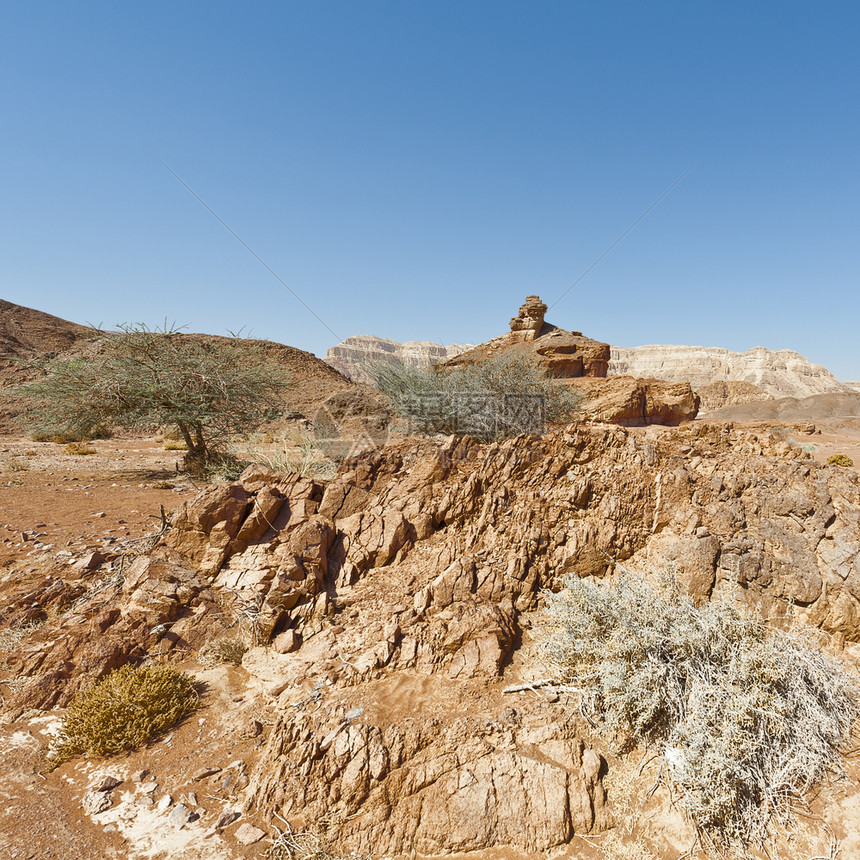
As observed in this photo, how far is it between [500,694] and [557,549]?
139 cm

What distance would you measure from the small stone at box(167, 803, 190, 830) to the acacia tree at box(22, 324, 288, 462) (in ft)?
32.7

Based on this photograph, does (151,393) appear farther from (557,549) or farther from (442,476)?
(557,549)

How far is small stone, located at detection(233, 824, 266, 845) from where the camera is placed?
2.33m

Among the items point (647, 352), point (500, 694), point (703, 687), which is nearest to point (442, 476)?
point (500, 694)

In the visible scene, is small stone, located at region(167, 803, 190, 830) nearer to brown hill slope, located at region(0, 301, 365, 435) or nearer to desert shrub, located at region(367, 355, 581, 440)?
desert shrub, located at region(367, 355, 581, 440)

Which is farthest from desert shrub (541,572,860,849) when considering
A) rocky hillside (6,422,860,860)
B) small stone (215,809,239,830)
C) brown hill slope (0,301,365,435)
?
brown hill slope (0,301,365,435)

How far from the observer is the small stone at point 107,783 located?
8.61 feet

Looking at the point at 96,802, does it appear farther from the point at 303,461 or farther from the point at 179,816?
the point at 303,461

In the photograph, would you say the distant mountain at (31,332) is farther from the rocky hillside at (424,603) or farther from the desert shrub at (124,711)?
the desert shrub at (124,711)

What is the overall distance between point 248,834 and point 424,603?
1768mm

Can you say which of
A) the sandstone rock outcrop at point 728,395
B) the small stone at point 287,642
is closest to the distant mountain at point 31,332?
the small stone at point 287,642

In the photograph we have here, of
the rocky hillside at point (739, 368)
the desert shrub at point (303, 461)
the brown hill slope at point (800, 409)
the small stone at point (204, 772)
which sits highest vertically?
the rocky hillside at point (739, 368)

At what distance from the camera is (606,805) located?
2502mm

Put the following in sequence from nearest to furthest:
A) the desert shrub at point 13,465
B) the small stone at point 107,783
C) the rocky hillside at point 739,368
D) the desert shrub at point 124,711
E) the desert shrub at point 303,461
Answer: the small stone at point 107,783, the desert shrub at point 124,711, the desert shrub at point 303,461, the desert shrub at point 13,465, the rocky hillside at point 739,368
